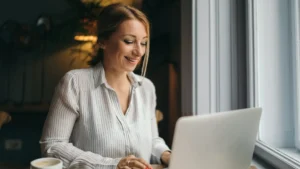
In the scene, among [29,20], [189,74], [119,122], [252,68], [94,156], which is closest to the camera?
[94,156]

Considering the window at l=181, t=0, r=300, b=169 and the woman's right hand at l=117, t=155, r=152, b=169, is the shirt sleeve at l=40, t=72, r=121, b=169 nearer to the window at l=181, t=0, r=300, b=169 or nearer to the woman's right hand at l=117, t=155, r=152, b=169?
the woman's right hand at l=117, t=155, r=152, b=169

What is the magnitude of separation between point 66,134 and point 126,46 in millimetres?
402

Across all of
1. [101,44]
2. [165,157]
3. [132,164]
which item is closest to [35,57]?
[101,44]

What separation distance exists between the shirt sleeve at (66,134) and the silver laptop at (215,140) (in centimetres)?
39

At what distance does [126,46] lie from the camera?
3.68 feet

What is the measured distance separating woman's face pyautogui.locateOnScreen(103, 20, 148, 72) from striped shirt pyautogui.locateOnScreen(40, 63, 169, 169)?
0.07m

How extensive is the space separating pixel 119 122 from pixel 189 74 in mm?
571

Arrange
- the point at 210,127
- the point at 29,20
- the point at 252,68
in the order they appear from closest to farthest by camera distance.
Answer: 1. the point at 210,127
2. the point at 252,68
3. the point at 29,20

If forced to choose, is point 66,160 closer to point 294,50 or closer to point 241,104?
point 241,104

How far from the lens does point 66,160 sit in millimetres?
925

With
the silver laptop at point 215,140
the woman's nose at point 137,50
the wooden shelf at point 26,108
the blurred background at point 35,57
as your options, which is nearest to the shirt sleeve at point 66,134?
the woman's nose at point 137,50

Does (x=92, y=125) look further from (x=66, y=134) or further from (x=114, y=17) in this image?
(x=114, y=17)

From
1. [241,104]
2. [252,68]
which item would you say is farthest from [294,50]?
[241,104]

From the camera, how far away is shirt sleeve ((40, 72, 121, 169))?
0.90 metres
